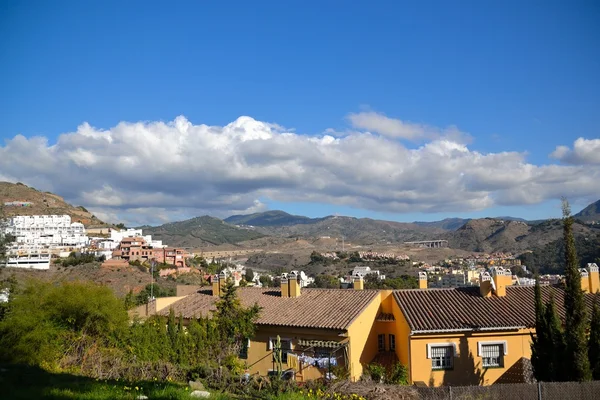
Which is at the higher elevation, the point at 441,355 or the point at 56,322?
the point at 56,322

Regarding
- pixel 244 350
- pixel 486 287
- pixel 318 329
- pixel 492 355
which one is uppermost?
pixel 486 287

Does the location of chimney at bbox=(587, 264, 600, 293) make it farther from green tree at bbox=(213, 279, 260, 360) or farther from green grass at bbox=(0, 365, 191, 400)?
green grass at bbox=(0, 365, 191, 400)

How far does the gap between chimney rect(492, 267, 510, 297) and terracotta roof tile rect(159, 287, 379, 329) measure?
5.24 metres

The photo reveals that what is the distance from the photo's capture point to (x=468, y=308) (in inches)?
831

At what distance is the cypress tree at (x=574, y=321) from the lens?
562 inches

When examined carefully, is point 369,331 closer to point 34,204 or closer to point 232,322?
point 232,322

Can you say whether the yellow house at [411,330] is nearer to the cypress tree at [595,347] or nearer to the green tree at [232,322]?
the green tree at [232,322]

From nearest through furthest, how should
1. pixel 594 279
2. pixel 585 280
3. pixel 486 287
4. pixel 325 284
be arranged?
pixel 486 287 → pixel 594 279 → pixel 585 280 → pixel 325 284

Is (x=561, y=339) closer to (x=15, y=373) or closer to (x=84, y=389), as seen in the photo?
(x=84, y=389)

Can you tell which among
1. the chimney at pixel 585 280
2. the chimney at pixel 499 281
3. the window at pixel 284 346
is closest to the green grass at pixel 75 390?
the window at pixel 284 346

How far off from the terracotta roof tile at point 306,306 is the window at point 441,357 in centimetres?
340

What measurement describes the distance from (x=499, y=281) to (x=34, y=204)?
400ft

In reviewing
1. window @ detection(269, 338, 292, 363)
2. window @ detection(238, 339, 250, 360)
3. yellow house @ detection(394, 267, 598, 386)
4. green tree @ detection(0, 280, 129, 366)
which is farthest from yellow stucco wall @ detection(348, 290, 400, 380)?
green tree @ detection(0, 280, 129, 366)

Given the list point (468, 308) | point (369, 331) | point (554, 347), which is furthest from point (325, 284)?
point (554, 347)
